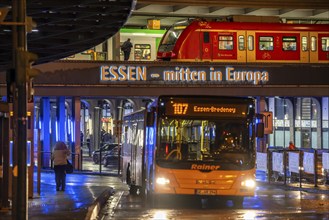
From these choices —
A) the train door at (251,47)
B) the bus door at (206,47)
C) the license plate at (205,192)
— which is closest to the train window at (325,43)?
the train door at (251,47)

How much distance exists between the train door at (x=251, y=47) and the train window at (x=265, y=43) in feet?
1.40

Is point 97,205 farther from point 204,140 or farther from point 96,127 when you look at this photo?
point 96,127

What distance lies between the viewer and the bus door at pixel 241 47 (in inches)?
1645

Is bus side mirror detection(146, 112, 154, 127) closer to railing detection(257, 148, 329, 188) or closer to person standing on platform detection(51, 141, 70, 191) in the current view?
person standing on platform detection(51, 141, 70, 191)

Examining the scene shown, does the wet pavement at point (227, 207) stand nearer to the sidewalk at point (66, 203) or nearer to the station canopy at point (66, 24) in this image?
the sidewalk at point (66, 203)

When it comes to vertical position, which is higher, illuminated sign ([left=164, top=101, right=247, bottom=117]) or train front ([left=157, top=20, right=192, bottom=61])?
train front ([left=157, top=20, right=192, bottom=61])

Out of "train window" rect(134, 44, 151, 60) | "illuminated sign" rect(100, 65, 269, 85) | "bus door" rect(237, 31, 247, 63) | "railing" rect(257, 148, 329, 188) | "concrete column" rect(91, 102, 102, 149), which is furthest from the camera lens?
"concrete column" rect(91, 102, 102, 149)

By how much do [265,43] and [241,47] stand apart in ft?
4.69

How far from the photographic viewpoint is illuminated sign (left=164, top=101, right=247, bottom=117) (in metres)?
19.8

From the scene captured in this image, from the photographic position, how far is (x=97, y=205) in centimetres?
1941

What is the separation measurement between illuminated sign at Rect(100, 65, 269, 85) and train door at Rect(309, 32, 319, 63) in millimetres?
4212

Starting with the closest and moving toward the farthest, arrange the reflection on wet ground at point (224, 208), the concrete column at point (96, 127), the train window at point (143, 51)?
the reflection on wet ground at point (224, 208)
the train window at point (143, 51)
the concrete column at point (96, 127)

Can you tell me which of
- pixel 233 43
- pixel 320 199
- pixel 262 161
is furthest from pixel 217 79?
pixel 320 199

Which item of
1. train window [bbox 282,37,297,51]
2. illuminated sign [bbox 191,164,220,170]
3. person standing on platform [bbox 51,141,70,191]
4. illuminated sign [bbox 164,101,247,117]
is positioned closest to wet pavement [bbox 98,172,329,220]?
illuminated sign [bbox 191,164,220,170]
